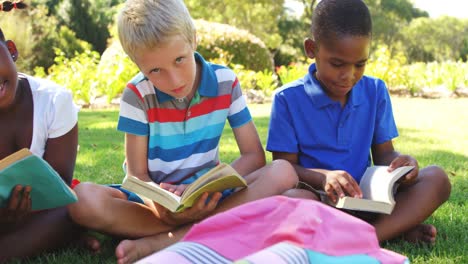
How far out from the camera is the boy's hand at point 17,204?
A: 2.05 meters

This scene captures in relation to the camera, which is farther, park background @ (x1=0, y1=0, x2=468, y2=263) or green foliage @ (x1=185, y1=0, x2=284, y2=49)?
green foliage @ (x1=185, y1=0, x2=284, y2=49)

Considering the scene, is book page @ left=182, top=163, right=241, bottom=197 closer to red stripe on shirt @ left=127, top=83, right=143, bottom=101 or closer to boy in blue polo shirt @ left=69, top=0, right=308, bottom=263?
boy in blue polo shirt @ left=69, top=0, right=308, bottom=263

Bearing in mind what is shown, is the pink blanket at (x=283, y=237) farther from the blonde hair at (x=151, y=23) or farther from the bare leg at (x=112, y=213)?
the blonde hair at (x=151, y=23)

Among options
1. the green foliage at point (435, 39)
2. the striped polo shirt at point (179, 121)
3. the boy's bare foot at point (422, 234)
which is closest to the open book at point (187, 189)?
the striped polo shirt at point (179, 121)

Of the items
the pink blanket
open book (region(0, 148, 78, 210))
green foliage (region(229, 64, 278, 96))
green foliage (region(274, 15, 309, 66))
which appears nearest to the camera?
the pink blanket

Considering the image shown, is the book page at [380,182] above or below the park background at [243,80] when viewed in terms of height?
above

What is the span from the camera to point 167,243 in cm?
241

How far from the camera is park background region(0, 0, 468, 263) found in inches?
117

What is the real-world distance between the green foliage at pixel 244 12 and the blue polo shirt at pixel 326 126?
2422 centimetres

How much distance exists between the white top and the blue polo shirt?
932 mm

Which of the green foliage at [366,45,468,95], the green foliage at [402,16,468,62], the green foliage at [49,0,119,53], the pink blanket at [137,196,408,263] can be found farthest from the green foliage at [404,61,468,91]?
the green foliage at [402,16,468,62]

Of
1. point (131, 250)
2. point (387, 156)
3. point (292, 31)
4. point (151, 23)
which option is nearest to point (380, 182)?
point (387, 156)

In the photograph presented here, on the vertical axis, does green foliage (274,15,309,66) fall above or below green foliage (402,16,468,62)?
above

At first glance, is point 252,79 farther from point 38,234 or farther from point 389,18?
point 389,18
